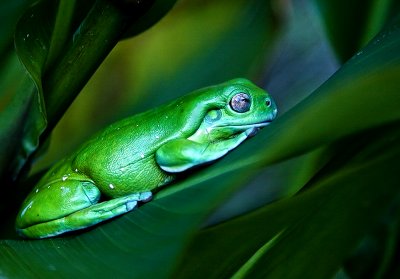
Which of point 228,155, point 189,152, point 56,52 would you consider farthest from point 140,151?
point 228,155

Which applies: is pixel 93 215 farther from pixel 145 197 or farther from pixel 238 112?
pixel 238 112

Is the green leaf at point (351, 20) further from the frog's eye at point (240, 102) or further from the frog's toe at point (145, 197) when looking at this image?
the frog's toe at point (145, 197)

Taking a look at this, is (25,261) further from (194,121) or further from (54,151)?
(54,151)

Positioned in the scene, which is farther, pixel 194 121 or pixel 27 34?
pixel 194 121

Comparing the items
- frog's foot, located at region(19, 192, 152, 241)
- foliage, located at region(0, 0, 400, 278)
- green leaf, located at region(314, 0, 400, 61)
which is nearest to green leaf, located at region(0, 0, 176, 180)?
foliage, located at region(0, 0, 400, 278)

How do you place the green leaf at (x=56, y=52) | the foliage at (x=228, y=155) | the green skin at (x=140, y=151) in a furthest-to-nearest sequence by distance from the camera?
the green skin at (x=140, y=151) → the green leaf at (x=56, y=52) → the foliage at (x=228, y=155)

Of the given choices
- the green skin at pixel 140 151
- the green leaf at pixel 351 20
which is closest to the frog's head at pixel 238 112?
the green skin at pixel 140 151

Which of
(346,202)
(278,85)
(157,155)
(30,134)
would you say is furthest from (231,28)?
(346,202)
